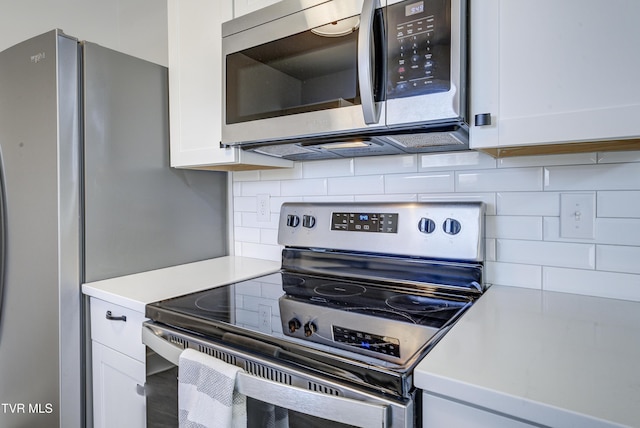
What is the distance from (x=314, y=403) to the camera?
69 centimetres

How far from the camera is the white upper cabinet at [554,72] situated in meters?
0.75

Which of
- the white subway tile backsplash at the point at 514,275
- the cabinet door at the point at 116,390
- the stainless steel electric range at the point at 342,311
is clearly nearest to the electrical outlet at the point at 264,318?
the stainless steel electric range at the point at 342,311

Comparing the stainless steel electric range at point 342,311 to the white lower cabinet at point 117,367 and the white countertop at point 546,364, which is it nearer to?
the white countertop at point 546,364

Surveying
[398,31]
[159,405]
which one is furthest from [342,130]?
[159,405]

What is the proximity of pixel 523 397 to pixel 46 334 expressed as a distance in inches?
58.8

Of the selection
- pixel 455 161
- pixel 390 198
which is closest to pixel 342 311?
pixel 390 198

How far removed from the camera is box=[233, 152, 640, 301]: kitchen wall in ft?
3.24

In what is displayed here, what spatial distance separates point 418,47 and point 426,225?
52 cm

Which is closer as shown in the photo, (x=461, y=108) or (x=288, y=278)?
(x=461, y=108)

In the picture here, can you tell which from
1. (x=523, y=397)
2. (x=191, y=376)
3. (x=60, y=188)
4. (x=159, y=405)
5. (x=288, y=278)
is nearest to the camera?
(x=523, y=397)

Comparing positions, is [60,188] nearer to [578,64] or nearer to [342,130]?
[342,130]

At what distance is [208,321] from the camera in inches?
35.7

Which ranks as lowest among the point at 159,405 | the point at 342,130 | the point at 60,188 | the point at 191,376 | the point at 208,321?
the point at 159,405

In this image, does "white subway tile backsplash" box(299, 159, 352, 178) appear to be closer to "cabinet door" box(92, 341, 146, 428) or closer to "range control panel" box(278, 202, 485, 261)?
"range control panel" box(278, 202, 485, 261)
